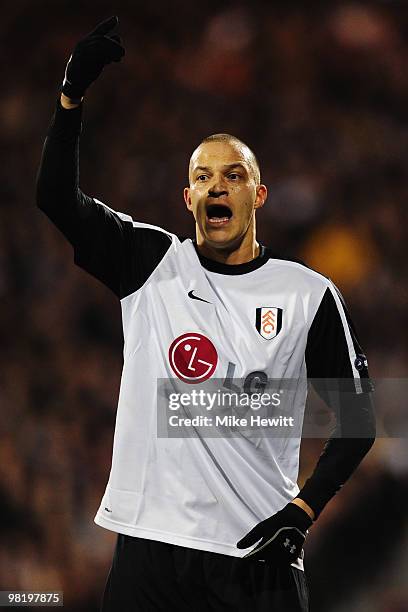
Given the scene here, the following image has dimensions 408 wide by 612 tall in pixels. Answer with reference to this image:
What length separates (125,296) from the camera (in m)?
1.69

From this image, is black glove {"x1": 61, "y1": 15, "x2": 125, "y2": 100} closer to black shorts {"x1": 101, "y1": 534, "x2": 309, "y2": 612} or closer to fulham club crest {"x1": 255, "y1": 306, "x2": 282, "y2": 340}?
fulham club crest {"x1": 255, "y1": 306, "x2": 282, "y2": 340}

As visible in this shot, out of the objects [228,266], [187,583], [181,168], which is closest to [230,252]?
[228,266]

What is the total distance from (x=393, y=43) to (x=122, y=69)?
118 centimetres

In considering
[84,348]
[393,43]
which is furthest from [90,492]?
[393,43]

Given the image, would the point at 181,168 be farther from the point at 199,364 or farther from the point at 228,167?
the point at 199,364

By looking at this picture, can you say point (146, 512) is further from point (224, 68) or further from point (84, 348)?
point (224, 68)

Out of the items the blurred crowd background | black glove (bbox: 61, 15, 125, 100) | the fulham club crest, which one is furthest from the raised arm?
the blurred crowd background

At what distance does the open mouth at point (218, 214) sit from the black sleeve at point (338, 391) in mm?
245

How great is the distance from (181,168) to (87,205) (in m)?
2.20

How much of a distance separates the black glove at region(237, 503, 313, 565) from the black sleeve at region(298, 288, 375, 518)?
2.2 inches

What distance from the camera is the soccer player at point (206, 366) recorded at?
1.53 metres

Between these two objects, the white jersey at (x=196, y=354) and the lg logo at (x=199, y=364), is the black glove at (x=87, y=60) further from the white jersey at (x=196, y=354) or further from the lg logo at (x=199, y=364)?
the lg logo at (x=199, y=364)

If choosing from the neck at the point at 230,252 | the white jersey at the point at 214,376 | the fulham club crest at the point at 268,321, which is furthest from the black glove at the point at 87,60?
the fulham club crest at the point at 268,321

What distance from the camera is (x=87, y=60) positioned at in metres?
1.49
